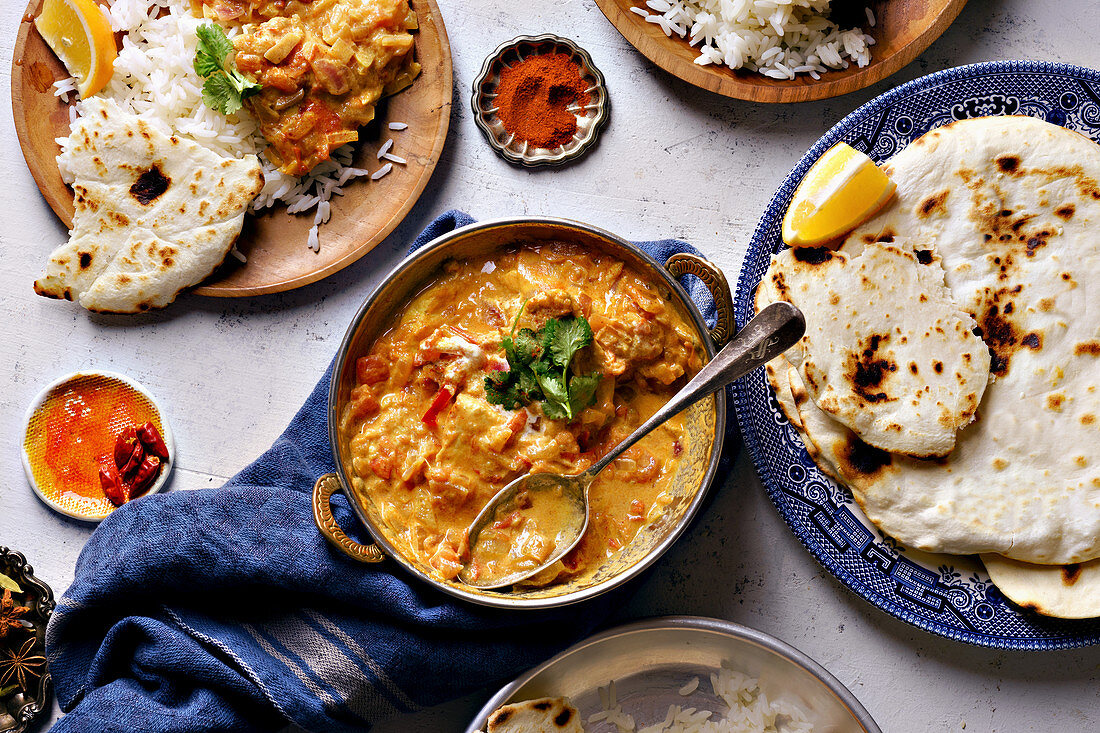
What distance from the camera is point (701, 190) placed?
2812 mm

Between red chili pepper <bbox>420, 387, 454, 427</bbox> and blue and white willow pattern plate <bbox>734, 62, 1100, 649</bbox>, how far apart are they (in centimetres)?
91

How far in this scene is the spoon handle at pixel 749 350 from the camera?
198 cm

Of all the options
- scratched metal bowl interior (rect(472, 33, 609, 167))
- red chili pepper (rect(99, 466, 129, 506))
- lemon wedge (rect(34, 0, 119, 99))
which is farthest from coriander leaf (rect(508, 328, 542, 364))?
lemon wedge (rect(34, 0, 119, 99))

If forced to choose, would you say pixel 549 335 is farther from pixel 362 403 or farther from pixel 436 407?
pixel 362 403

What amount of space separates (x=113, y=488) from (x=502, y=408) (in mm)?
1501

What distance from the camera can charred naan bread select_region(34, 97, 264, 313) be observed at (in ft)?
8.84

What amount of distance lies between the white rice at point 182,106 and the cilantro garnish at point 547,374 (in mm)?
975

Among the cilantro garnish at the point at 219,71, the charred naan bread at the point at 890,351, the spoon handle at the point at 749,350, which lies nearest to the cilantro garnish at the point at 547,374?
the spoon handle at the point at 749,350

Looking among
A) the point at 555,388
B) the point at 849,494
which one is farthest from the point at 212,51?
the point at 849,494

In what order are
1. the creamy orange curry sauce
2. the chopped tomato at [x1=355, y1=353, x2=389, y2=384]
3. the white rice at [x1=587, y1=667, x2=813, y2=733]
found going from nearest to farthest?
the creamy orange curry sauce
the chopped tomato at [x1=355, y1=353, x2=389, y2=384]
the white rice at [x1=587, y1=667, x2=813, y2=733]

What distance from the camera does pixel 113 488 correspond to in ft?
8.98

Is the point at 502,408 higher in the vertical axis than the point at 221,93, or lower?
lower

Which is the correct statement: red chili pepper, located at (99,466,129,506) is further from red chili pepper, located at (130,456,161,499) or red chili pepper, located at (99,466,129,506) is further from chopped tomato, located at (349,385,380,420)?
chopped tomato, located at (349,385,380,420)

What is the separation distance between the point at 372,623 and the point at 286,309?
45.5 inches
